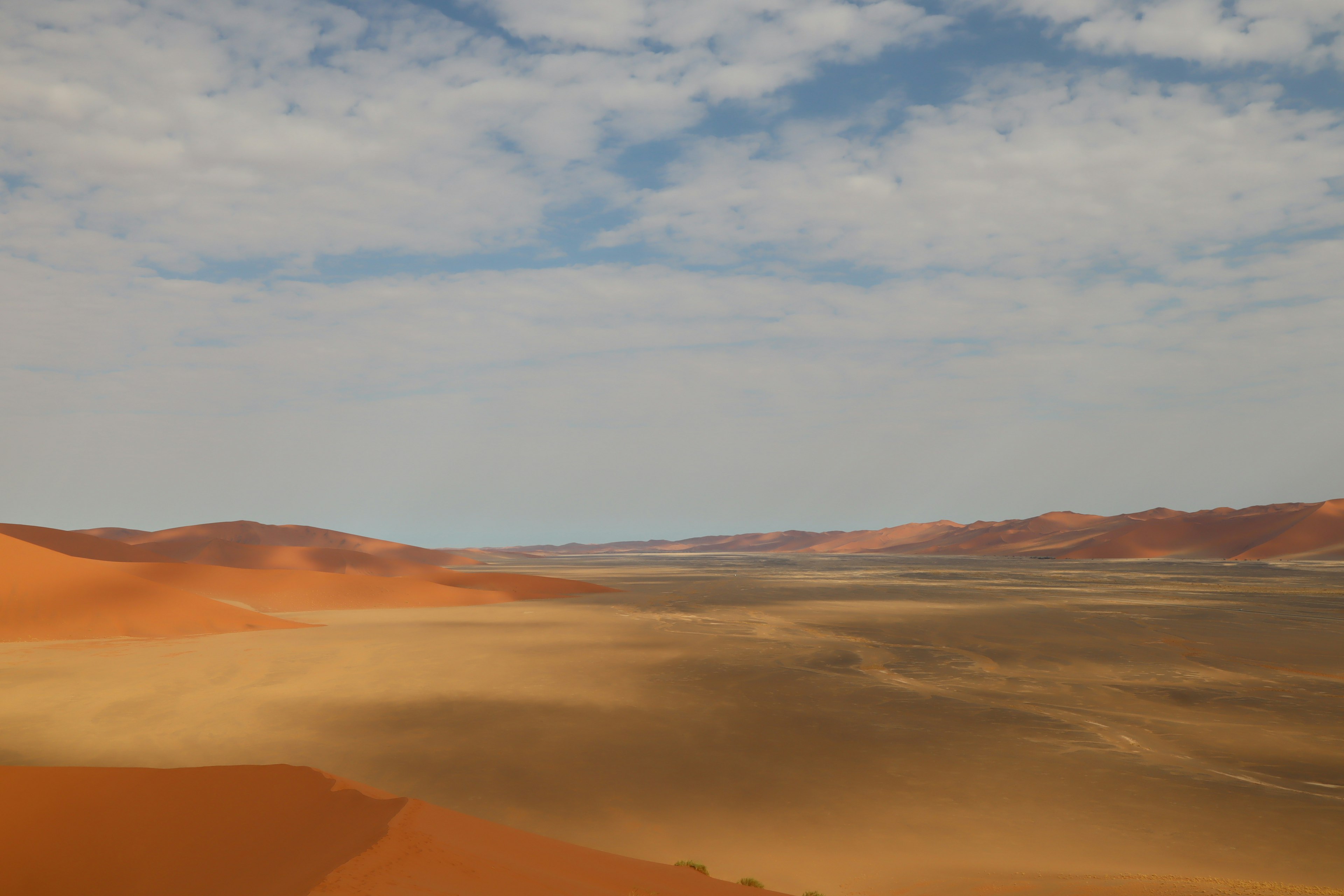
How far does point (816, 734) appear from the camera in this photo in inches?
364

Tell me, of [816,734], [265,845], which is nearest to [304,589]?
[816,734]

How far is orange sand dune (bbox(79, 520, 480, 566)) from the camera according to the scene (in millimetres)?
73000

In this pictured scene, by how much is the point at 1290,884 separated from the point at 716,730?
5.78m

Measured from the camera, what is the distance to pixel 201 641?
17594 millimetres

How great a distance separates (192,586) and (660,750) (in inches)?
1080

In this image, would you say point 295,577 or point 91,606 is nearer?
point 91,606

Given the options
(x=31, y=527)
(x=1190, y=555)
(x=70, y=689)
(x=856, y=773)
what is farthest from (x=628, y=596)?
(x=1190, y=555)

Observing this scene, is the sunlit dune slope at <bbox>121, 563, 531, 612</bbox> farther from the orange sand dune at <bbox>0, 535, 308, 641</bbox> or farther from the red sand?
the red sand

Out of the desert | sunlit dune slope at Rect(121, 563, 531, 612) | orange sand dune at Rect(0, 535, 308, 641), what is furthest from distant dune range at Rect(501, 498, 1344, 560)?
orange sand dune at Rect(0, 535, 308, 641)

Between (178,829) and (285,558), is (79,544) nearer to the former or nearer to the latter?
(285,558)

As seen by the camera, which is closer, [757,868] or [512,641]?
[757,868]

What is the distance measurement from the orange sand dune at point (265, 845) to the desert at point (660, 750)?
0.03m

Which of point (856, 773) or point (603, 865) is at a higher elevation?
point (603, 865)

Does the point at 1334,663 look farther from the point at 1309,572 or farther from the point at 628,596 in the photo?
the point at 1309,572
